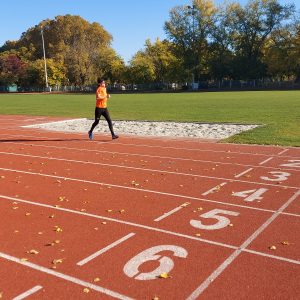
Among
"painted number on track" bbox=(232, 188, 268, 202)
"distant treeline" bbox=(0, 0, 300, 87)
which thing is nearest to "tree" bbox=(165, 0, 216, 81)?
"distant treeline" bbox=(0, 0, 300, 87)

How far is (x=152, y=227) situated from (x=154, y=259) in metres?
0.95

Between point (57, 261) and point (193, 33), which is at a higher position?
point (193, 33)

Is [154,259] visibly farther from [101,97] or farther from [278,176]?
[101,97]

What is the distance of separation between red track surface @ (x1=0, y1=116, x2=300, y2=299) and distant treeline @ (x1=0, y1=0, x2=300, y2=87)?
64396 mm

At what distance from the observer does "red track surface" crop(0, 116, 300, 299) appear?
3947 mm

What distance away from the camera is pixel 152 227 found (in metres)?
5.40

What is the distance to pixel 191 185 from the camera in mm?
7430

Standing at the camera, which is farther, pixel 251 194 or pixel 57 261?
pixel 251 194

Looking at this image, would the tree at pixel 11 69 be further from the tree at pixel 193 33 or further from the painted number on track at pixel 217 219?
the painted number on track at pixel 217 219

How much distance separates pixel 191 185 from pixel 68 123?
39.8 feet

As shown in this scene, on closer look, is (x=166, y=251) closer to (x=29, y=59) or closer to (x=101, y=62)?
(x=101, y=62)

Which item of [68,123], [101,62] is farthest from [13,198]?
[101,62]

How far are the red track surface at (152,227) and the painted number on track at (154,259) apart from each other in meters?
0.01

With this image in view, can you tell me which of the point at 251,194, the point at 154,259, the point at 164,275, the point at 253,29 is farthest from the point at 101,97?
the point at 253,29
